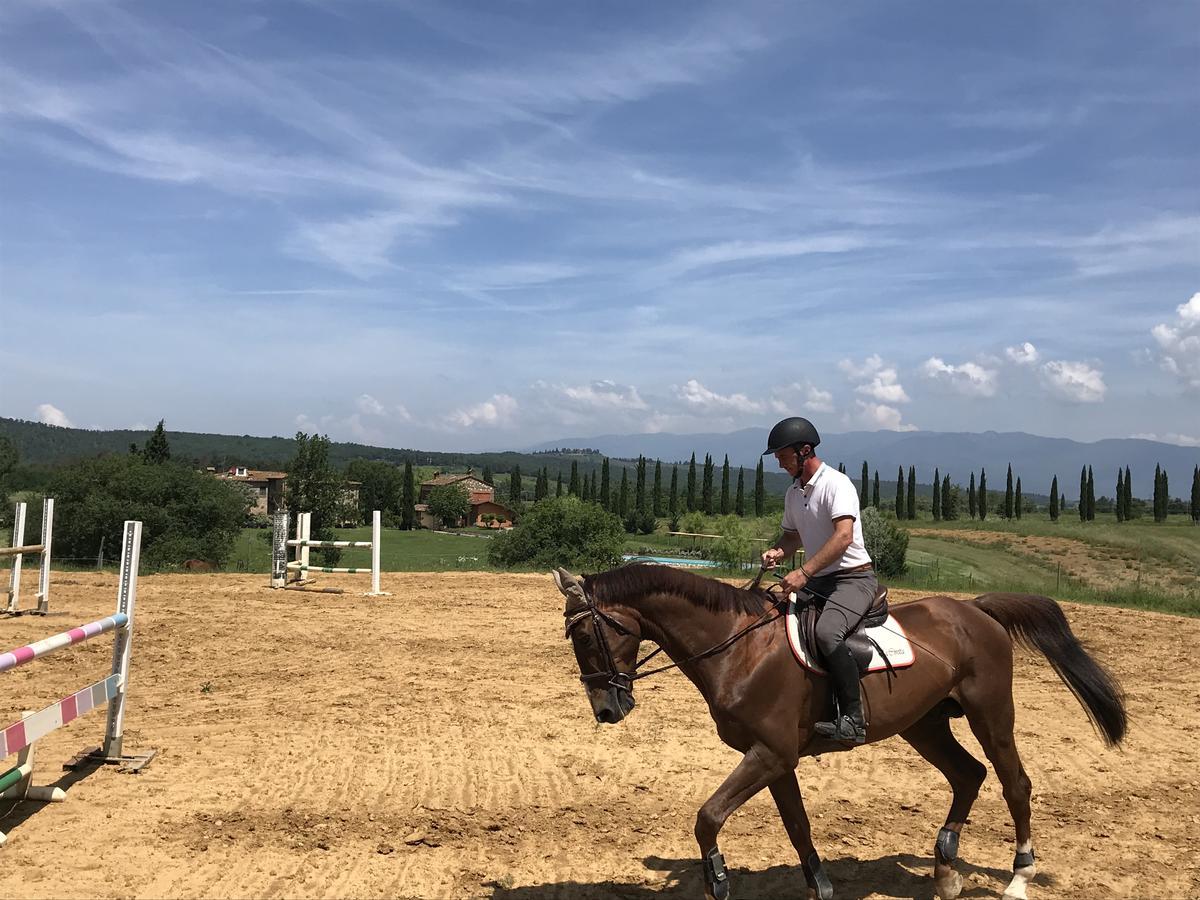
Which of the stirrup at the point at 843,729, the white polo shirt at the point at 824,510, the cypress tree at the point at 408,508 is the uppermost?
the white polo shirt at the point at 824,510

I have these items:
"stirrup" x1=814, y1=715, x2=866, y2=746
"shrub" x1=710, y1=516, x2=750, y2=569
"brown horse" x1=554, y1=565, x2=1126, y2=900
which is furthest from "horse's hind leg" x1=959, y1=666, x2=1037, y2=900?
"shrub" x1=710, y1=516, x2=750, y2=569

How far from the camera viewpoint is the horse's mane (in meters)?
4.84

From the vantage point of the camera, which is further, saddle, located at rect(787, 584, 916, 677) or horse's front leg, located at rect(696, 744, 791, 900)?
saddle, located at rect(787, 584, 916, 677)

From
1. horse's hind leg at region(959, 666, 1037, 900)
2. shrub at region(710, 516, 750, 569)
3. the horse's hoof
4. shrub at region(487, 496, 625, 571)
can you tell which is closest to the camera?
the horse's hoof

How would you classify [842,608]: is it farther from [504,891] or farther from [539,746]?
[539,746]

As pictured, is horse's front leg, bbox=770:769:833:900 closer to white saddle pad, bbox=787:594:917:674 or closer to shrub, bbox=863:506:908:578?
white saddle pad, bbox=787:594:917:674

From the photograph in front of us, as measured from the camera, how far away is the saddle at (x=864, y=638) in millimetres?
4789

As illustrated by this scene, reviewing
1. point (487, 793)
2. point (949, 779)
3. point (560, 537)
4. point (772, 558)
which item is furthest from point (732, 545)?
point (772, 558)

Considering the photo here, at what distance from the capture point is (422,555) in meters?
56.0

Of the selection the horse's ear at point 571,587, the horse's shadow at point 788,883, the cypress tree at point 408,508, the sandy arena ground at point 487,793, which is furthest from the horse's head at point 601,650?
the cypress tree at point 408,508

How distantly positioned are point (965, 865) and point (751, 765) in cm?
219

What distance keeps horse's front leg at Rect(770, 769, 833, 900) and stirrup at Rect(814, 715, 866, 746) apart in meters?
0.30

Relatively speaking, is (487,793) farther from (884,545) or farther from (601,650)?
(884,545)

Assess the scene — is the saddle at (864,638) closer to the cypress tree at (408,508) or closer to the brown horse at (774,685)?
the brown horse at (774,685)
